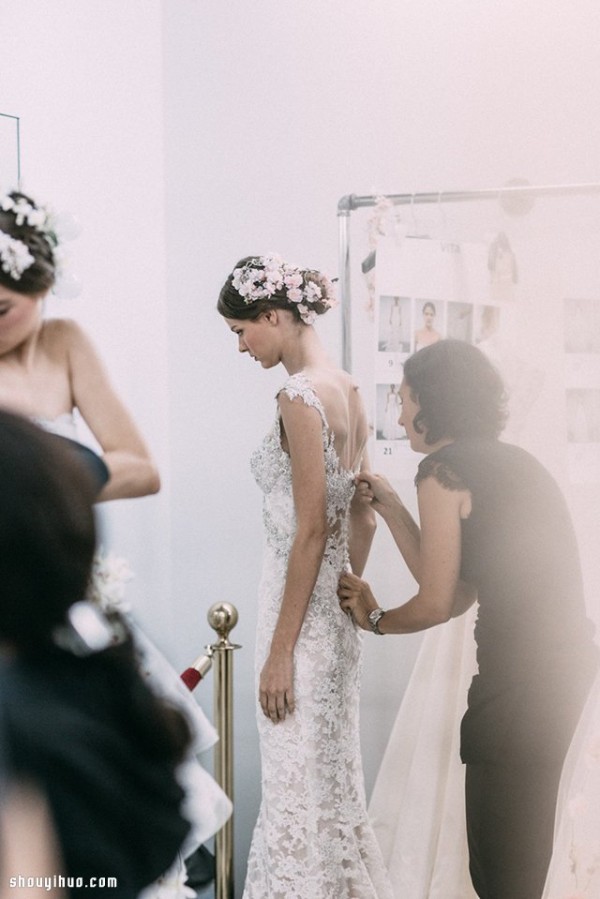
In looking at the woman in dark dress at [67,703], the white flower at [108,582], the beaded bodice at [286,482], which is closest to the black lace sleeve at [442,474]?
the beaded bodice at [286,482]

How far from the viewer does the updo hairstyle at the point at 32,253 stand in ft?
3.34

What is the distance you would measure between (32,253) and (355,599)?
0.76m

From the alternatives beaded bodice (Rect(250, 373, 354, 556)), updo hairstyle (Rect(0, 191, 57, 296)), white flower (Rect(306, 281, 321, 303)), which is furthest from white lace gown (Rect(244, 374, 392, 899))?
updo hairstyle (Rect(0, 191, 57, 296))

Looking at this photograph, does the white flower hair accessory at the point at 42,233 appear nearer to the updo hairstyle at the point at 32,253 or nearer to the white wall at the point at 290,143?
the updo hairstyle at the point at 32,253

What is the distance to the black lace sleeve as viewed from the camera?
1384 millimetres

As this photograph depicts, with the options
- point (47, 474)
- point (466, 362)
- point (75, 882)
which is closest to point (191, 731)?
point (75, 882)

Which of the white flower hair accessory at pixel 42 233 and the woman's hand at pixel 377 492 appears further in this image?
the woman's hand at pixel 377 492

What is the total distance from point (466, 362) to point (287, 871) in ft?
2.81

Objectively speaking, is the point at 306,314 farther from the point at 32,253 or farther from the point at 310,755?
the point at 310,755

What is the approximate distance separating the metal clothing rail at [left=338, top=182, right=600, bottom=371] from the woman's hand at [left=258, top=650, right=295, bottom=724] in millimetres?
483

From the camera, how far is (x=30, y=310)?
105cm

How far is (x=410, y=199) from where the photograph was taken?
147cm

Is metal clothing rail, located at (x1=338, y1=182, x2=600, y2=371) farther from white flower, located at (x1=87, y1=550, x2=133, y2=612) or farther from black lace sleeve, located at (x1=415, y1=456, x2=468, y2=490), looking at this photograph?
white flower, located at (x1=87, y1=550, x2=133, y2=612)

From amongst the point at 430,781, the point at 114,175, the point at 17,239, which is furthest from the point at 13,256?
the point at 430,781
